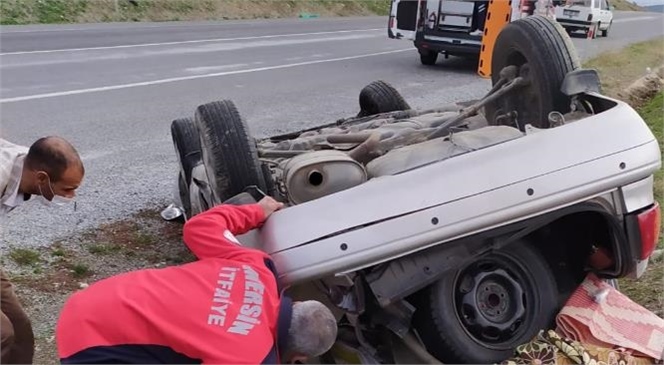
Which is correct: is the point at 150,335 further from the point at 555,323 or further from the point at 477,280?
the point at 555,323

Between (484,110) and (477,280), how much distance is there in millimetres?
1476

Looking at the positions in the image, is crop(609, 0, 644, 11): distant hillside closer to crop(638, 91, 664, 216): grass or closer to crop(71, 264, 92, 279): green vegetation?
crop(638, 91, 664, 216): grass

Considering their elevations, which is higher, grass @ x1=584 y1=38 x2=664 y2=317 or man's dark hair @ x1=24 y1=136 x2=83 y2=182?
man's dark hair @ x1=24 y1=136 x2=83 y2=182

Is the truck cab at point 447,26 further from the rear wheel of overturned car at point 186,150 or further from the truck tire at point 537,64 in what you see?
the rear wheel of overturned car at point 186,150

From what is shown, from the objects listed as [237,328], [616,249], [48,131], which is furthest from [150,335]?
[48,131]

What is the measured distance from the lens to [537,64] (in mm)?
4109

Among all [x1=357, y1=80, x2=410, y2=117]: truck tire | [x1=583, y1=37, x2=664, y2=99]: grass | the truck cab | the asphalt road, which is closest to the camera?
[x1=357, y1=80, x2=410, y2=117]: truck tire

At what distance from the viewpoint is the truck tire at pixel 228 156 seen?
11.6 feet

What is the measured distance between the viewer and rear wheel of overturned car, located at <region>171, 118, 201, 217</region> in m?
4.67

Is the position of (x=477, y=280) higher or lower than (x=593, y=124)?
A: lower

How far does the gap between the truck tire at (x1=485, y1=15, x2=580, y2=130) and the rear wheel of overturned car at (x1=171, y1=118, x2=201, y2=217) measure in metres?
1.72

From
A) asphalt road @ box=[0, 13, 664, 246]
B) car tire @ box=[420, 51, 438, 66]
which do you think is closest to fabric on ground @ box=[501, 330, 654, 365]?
asphalt road @ box=[0, 13, 664, 246]

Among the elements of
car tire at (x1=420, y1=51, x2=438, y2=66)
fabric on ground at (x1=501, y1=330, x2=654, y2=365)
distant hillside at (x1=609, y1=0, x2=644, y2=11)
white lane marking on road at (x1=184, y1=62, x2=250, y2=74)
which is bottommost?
distant hillside at (x1=609, y1=0, x2=644, y2=11)

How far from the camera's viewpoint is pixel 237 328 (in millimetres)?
2607
